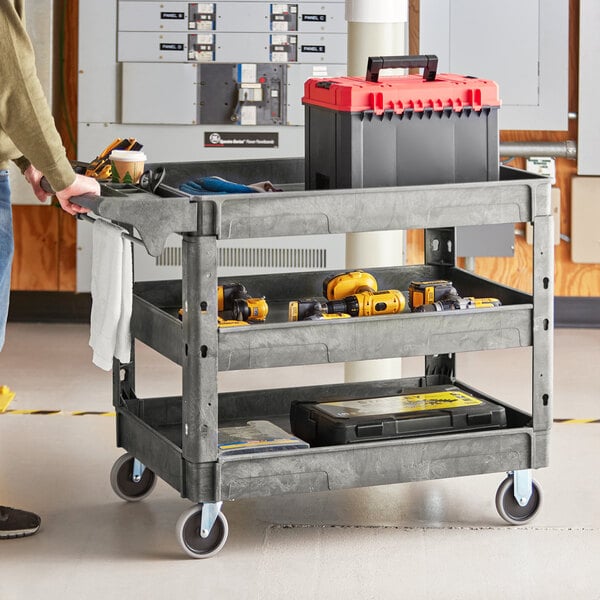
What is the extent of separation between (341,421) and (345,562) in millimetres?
387

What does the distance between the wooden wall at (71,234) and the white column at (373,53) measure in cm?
164

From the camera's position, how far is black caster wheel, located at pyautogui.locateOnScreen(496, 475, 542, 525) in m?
3.70

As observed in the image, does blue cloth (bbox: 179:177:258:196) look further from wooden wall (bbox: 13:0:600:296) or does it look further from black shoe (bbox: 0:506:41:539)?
wooden wall (bbox: 13:0:600:296)

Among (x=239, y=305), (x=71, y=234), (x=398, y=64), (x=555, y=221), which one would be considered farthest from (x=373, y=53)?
(x=71, y=234)

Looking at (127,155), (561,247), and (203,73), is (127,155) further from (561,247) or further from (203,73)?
(561,247)

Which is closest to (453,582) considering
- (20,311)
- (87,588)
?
(87,588)

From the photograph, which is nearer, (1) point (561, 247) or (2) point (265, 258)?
(2) point (265, 258)

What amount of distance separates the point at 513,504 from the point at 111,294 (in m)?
1.30

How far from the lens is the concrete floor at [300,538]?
3.31 metres

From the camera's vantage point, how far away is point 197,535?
3459 mm

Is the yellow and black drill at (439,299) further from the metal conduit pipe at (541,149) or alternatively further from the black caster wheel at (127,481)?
the metal conduit pipe at (541,149)

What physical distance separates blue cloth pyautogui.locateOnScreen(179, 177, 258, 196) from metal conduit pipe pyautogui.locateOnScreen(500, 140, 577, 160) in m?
2.84

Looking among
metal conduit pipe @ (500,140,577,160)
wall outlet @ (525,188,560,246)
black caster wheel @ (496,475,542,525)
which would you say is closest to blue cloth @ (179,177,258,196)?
black caster wheel @ (496,475,542,525)

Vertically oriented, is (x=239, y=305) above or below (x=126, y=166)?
below
